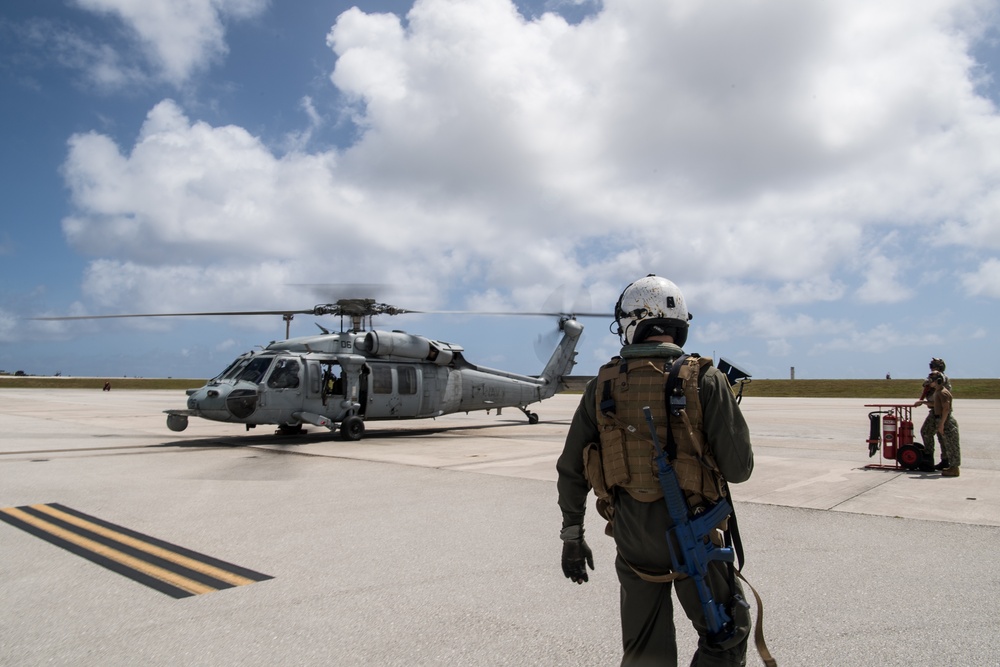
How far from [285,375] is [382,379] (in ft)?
8.27

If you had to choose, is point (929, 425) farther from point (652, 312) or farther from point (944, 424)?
point (652, 312)

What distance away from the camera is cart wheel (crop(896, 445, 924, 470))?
10367 millimetres

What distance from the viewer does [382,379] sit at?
16438mm

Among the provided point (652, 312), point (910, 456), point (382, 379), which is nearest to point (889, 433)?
point (910, 456)

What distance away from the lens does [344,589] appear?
15.6 ft

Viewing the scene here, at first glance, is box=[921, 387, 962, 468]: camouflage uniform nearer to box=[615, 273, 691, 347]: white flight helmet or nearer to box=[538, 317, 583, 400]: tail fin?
box=[615, 273, 691, 347]: white flight helmet

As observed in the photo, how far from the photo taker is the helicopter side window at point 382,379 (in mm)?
16284

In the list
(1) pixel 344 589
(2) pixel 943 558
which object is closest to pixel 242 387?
(1) pixel 344 589

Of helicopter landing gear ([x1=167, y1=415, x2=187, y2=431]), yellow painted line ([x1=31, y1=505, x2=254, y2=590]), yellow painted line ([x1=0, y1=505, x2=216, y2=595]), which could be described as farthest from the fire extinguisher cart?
helicopter landing gear ([x1=167, y1=415, x2=187, y2=431])

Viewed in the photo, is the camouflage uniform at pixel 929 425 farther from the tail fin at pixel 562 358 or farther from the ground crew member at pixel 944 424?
the tail fin at pixel 562 358

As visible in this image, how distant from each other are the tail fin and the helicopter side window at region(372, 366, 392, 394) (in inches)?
233

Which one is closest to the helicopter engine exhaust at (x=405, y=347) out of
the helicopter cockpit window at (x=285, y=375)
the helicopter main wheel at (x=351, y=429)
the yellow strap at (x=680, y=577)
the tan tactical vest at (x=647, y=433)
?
the helicopter main wheel at (x=351, y=429)

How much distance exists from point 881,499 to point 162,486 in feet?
29.0

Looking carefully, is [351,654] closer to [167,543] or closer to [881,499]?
[167,543]
